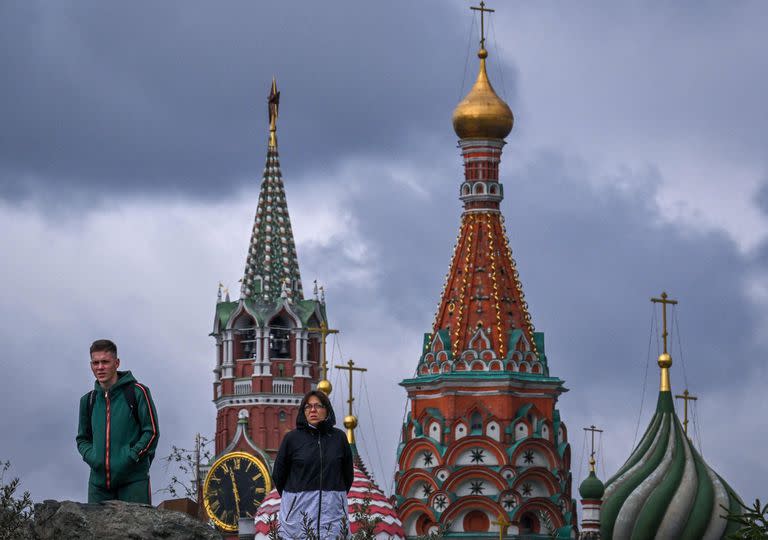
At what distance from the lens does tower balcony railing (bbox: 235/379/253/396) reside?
3199 inches

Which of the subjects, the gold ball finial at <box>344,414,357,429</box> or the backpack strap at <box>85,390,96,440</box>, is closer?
the backpack strap at <box>85,390,96,440</box>

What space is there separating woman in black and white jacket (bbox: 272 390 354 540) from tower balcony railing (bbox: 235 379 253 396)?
64.6 metres

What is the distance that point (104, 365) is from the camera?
16.2 meters

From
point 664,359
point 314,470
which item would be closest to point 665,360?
point 664,359

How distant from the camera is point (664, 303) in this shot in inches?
2345

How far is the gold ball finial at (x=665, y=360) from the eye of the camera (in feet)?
192

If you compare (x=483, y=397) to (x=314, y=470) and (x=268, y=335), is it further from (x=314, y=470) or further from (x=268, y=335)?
(x=314, y=470)

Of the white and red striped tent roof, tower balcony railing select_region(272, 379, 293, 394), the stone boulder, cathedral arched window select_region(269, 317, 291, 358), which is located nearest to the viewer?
the stone boulder

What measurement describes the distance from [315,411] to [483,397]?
4505 cm

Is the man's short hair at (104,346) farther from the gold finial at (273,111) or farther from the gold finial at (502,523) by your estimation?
the gold finial at (273,111)

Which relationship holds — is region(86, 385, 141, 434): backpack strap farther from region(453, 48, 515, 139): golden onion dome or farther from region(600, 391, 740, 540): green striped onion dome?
region(453, 48, 515, 139): golden onion dome

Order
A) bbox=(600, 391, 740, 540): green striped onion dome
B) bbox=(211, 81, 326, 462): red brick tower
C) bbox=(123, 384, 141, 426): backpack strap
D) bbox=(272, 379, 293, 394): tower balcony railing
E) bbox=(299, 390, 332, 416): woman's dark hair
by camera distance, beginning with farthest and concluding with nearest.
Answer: bbox=(272, 379, 293, 394): tower balcony railing < bbox=(211, 81, 326, 462): red brick tower < bbox=(600, 391, 740, 540): green striped onion dome < bbox=(299, 390, 332, 416): woman's dark hair < bbox=(123, 384, 141, 426): backpack strap

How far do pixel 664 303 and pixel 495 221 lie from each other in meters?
5.44

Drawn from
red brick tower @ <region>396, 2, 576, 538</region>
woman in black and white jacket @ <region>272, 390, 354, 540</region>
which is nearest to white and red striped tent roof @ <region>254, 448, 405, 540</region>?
red brick tower @ <region>396, 2, 576, 538</region>
